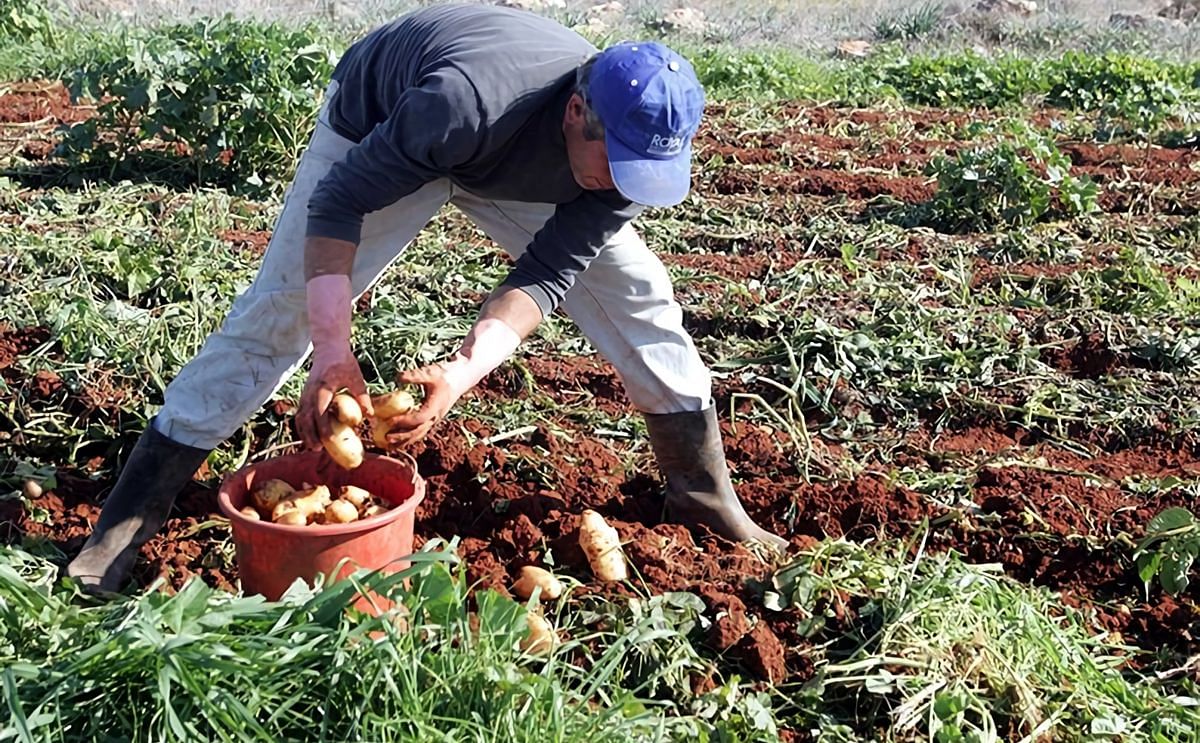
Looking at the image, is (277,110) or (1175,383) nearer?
(1175,383)

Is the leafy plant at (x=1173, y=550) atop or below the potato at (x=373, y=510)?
below

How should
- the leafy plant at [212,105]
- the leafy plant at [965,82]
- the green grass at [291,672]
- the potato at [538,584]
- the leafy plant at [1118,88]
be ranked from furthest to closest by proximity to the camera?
1. the leafy plant at [965,82]
2. the leafy plant at [1118,88]
3. the leafy plant at [212,105]
4. the potato at [538,584]
5. the green grass at [291,672]

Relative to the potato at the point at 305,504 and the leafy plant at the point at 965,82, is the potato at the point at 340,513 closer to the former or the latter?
the potato at the point at 305,504

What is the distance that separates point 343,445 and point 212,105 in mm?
4961

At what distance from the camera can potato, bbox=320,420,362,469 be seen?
279 cm

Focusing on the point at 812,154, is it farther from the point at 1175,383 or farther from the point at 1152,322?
the point at 1175,383

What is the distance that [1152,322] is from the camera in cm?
517

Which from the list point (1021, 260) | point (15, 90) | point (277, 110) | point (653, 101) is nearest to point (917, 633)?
point (653, 101)

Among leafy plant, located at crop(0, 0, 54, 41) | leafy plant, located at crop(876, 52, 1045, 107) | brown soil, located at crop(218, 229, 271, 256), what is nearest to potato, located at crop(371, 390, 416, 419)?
brown soil, located at crop(218, 229, 271, 256)

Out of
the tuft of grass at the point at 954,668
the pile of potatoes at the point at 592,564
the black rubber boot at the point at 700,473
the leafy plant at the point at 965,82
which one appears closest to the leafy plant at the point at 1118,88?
the leafy plant at the point at 965,82

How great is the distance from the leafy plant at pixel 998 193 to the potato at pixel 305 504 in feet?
15.6

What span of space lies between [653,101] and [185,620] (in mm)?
A: 1315

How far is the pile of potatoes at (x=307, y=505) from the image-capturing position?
280 centimetres

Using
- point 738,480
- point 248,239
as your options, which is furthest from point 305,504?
point 248,239
